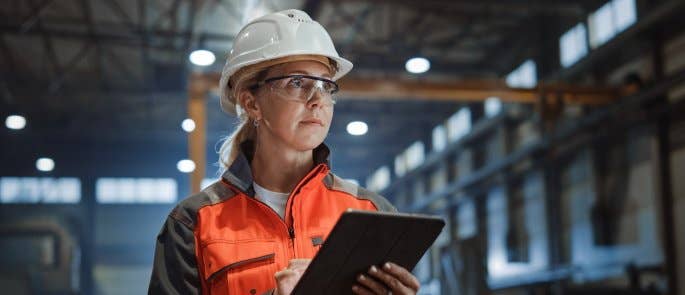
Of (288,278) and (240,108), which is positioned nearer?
(288,278)

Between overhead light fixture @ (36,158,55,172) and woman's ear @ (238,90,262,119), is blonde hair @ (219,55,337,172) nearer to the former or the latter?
woman's ear @ (238,90,262,119)

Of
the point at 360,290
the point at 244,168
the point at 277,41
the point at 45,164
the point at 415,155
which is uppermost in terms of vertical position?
the point at 415,155

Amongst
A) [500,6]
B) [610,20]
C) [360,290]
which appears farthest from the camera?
[500,6]

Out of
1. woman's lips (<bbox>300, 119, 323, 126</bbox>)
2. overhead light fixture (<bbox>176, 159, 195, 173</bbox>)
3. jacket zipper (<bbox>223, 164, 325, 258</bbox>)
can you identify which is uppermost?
overhead light fixture (<bbox>176, 159, 195, 173</bbox>)

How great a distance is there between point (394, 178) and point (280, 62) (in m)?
22.7

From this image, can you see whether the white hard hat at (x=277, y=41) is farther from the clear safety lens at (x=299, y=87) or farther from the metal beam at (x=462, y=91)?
the metal beam at (x=462, y=91)

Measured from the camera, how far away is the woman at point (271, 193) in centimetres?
254

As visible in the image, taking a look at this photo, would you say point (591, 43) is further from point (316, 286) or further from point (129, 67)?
point (316, 286)

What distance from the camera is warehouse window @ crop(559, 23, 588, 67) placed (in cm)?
1620

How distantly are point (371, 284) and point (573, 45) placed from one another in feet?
50.4

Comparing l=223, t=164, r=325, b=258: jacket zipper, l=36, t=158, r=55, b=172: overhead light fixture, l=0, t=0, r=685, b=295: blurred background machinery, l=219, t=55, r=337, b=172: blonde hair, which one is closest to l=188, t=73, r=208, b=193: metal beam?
l=0, t=0, r=685, b=295: blurred background machinery

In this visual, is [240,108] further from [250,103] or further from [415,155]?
[415,155]

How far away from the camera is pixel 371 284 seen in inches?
91.8

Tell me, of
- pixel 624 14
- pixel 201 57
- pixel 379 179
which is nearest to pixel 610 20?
pixel 624 14
